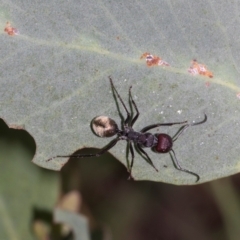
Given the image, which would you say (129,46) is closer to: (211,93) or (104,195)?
(211,93)

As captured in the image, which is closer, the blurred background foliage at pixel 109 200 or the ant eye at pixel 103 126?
the ant eye at pixel 103 126

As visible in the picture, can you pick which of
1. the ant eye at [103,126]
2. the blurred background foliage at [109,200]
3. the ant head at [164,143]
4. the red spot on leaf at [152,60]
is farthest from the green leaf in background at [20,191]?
the red spot on leaf at [152,60]

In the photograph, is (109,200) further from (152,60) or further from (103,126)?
(152,60)

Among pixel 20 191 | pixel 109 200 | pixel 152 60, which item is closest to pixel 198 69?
pixel 152 60

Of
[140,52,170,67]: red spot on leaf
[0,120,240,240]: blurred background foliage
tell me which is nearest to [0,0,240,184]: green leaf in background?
[140,52,170,67]: red spot on leaf

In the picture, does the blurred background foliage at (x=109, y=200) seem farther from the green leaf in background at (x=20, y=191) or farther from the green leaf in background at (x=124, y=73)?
the green leaf in background at (x=124, y=73)

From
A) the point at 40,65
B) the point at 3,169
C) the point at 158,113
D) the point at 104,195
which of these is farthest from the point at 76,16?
the point at 104,195
